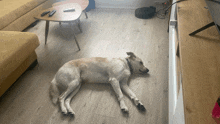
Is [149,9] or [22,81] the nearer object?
[22,81]

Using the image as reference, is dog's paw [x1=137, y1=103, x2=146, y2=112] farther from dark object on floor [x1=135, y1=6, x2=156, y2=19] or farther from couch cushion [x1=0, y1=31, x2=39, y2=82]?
dark object on floor [x1=135, y1=6, x2=156, y2=19]

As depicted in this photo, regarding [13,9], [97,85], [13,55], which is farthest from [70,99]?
[13,9]

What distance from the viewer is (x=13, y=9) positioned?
8.09ft

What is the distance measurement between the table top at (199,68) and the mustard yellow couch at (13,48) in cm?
143

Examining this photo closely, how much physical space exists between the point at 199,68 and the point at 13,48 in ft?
5.16

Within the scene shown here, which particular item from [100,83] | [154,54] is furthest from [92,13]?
[100,83]

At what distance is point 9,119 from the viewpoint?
4.47 feet

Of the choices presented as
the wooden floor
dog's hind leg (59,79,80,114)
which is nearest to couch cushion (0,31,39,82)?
the wooden floor

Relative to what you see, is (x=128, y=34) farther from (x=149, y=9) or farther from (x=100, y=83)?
(x=100, y=83)

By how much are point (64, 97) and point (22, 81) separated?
0.62m

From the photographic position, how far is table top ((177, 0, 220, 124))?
23.2 inches

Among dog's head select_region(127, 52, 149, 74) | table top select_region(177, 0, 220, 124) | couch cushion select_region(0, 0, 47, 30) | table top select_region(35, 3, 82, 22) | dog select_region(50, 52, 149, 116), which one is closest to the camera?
table top select_region(177, 0, 220, 124)

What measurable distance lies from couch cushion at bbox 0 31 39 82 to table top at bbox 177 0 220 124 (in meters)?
1.42

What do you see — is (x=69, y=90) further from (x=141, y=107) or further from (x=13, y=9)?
(x=13, y=9)
